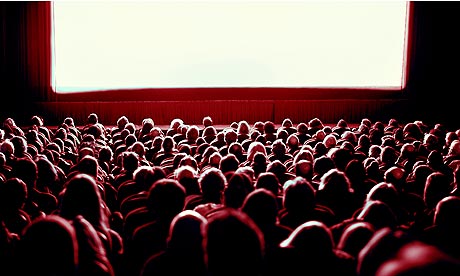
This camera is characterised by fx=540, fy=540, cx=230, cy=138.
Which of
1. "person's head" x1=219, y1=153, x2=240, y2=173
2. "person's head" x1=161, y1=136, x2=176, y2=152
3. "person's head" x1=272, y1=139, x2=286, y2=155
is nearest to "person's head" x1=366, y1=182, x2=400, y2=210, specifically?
"person's head" x1=219, y1=153, x2=240, y2=173

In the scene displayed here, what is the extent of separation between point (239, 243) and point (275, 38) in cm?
1454

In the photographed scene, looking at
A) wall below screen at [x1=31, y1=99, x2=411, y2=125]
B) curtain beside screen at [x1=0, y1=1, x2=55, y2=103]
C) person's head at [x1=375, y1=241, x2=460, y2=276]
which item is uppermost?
curtain beside screen at [x1=0, y1=1, x2=55, y2=103]

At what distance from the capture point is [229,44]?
53.3 feet

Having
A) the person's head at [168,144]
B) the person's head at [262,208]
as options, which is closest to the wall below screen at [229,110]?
the person's head at [168,144]

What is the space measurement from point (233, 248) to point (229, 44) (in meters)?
14.5

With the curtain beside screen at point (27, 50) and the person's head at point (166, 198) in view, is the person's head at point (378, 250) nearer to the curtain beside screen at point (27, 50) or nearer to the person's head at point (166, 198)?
the person's head at point (166, 198)

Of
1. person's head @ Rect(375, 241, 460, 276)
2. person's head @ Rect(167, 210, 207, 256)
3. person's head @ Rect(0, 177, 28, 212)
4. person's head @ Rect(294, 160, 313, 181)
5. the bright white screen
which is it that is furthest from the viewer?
the bright white screen

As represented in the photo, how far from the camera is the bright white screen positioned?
51.8 feet

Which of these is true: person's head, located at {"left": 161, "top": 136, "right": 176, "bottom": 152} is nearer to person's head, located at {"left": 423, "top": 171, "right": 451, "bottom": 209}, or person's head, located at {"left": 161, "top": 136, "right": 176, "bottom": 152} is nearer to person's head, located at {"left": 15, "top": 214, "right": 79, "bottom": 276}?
person's head, located at {"left": 423, "top": 171, "right": 451, "bottom": 209}

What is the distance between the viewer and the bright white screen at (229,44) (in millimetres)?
15773

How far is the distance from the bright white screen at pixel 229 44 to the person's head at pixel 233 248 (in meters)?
14.1

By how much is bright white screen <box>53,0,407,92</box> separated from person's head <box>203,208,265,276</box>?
14.1m

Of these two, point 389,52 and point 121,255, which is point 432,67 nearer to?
point 389,52

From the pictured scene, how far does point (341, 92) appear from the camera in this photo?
1638 centimetres
